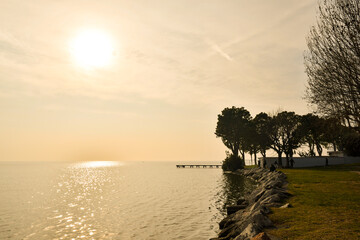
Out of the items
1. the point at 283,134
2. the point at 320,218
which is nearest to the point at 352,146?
the point at 283,134

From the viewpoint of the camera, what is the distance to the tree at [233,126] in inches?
3523

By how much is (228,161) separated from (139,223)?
66.4 m

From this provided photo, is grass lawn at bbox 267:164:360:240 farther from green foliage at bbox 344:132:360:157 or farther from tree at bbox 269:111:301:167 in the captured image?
green foliage at bbox 344:132:360:157

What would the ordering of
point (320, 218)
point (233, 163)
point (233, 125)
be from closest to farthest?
point (320, 218), point (233, 163), point (233, 125)

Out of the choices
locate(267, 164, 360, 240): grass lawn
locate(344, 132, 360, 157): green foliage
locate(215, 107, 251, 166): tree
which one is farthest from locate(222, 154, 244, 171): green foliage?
locate(267, 164, 360, 240): grass lawn

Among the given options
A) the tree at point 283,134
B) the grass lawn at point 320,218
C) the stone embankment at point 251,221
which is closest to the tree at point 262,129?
the tree at point 283,134

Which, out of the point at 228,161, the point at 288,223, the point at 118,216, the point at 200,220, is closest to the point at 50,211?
the point at 118,216

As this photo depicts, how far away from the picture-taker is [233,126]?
296 ft

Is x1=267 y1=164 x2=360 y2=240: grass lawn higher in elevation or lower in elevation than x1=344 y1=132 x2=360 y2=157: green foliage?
lower

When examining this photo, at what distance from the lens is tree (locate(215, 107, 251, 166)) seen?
294 feet

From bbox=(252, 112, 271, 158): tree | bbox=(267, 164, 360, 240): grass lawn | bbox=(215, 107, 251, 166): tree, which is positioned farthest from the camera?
bbox=(215, 107, 251, 166): tree

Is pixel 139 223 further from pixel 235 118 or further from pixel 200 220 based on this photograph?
pixel 235 118

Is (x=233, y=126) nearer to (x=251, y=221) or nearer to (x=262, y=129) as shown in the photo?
(x=262, y=129)

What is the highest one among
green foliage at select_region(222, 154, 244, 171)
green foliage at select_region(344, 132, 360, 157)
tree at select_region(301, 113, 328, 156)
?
tree at select_region(301, 113, 328, 156)
